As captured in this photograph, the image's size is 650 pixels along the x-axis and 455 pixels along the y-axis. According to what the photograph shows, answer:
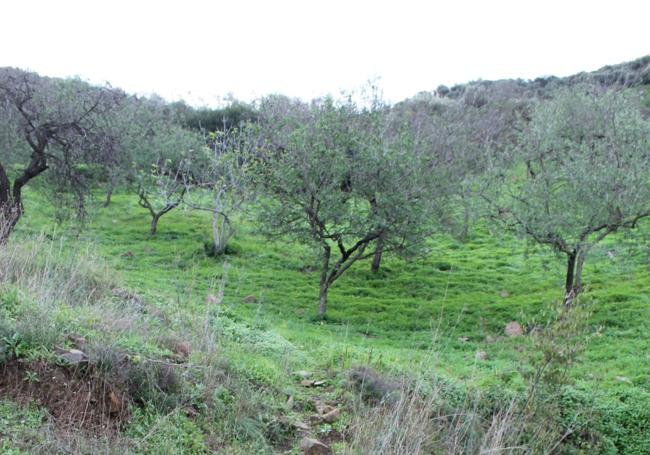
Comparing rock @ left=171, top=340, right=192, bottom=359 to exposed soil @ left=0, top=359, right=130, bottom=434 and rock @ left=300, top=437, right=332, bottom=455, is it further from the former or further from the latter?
rock @ left=300, top=437, right=332, bottom=455

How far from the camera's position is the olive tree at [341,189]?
15805 millimetres

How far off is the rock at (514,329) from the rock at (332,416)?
8678 mm

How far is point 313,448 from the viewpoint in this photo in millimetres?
5535

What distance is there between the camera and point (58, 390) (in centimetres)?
502

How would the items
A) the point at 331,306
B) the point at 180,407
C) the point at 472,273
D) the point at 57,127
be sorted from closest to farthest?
the point at 180,407, the point at 57,127, the point at 331,306, the point at 472,273

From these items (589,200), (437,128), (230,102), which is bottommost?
(589,200)

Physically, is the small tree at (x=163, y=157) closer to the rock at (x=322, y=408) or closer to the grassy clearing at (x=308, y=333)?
the grassy clearing at (x=308, y=333)

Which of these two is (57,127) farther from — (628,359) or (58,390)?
(628,359)

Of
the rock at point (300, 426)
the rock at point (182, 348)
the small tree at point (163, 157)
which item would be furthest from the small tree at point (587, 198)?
the small tree at point (163, 157)

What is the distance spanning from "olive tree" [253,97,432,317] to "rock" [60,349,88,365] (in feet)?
35.0

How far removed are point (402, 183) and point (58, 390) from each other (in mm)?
12569

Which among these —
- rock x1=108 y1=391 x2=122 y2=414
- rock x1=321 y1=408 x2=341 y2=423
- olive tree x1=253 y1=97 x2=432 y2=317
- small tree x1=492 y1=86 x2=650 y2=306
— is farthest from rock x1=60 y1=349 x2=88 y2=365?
small tree x1=492 y1=86 x2=650 y2=306

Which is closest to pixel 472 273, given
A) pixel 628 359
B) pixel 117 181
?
pixel 628 359

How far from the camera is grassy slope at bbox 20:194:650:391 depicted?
35.4ft
